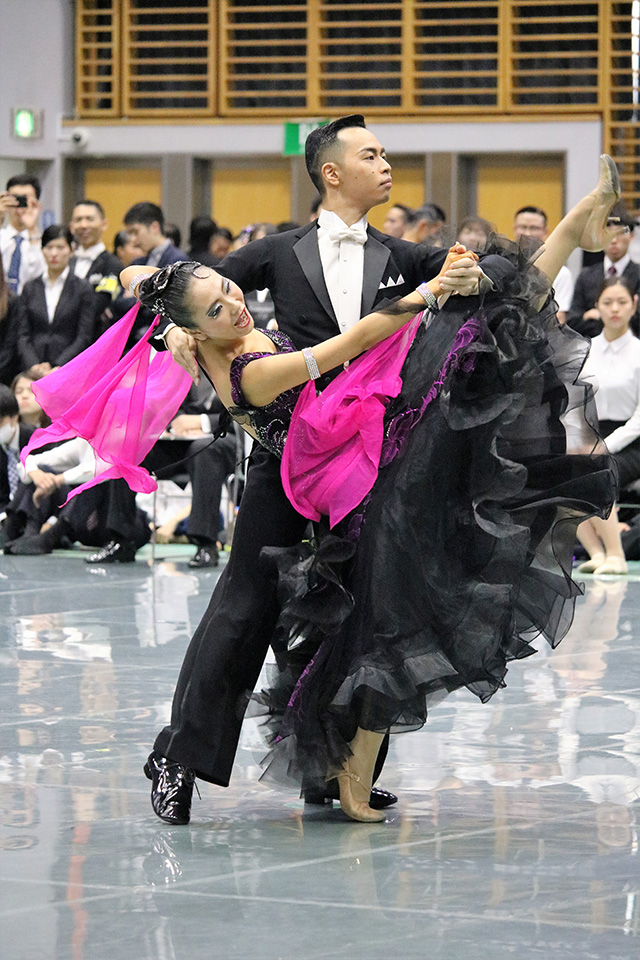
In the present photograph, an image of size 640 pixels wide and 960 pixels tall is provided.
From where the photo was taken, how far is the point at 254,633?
343cm

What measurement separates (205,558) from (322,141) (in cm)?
446

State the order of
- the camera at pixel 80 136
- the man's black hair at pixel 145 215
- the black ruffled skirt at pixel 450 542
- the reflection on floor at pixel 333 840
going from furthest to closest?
the camera at pixel 80 136
the man's black hair at pixel 145 215
the black ruffled skirt at pixel 450 542
the reflection on floor at pixel 333 840

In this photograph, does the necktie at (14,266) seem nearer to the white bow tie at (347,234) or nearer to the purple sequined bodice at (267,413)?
the white bow tie at (347,234)

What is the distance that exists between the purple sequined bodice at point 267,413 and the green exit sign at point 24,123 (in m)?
11.0

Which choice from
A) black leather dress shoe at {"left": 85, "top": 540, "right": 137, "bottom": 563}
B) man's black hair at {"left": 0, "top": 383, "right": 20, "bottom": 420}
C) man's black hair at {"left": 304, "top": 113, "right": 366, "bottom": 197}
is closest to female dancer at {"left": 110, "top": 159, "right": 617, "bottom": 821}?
man's black hair at {"left": 304, "top": 113, "right": 366, "bottom": 197}

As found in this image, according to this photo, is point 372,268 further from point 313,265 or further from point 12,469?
point 12,469

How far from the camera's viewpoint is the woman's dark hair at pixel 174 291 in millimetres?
3387

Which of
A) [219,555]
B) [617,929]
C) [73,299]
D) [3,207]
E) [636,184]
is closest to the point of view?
[617,929]

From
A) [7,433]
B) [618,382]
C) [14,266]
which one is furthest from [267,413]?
[14,266]

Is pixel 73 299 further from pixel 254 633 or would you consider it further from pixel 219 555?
pixel 254 633

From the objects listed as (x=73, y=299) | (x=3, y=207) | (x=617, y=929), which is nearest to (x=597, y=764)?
(x=617, y=929)

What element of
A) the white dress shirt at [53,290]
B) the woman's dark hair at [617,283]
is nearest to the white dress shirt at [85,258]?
the white dress shirt at [53,290]

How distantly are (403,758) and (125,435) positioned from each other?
1045 millimetres

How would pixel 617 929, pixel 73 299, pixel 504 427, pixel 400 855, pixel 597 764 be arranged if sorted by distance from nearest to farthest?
1. pixel 617 929
2. pixel 400 855
3. pixel 504 427
4. pixel 597 764
5. pixel 73 299
